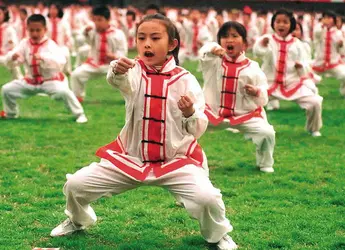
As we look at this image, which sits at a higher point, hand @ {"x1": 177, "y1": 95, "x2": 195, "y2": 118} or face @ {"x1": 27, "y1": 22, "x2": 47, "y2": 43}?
hand @ {"x1": 177, "y1": 95, "x2": 195, "y2": 118}

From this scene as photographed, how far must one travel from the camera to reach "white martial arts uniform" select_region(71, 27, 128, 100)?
10.8 metres

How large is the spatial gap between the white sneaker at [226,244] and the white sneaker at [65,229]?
0.94 m

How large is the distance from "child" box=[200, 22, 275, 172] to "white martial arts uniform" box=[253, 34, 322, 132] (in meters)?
2.06

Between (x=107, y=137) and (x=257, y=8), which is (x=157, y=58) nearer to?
(x=107, y=137)

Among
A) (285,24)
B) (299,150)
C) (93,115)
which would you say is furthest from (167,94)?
(93,115)

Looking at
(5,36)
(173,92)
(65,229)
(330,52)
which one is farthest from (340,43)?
(65,229)

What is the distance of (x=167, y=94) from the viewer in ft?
14.2

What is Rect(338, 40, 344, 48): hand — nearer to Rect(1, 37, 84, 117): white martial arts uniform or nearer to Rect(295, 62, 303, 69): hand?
Rect(295, 62, 303, 69): hand

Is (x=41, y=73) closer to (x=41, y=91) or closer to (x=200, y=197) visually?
(x=41, y=91)

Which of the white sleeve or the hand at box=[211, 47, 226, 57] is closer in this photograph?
the white sleeve

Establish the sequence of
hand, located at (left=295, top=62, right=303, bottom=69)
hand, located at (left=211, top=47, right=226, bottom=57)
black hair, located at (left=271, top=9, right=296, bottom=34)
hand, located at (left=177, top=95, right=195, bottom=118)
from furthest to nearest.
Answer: hand, located at (left=295, top=62, right=303, bottom=69), black hair, located at (left=271, top=9, right=296, bottom=34), hand, located at (left=211, top=47, right=226, bottom=57), hand, located at (left=177, top=95, right=195, bottom=118)

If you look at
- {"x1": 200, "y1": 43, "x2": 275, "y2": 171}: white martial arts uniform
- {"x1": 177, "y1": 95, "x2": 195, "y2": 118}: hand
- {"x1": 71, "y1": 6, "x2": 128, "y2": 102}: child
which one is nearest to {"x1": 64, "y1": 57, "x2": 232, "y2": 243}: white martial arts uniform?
{"x1": 177, "y1": 95, "x2": 195, "y2": 118}: hand

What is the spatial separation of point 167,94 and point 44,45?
492cm

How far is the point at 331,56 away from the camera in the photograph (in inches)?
458
